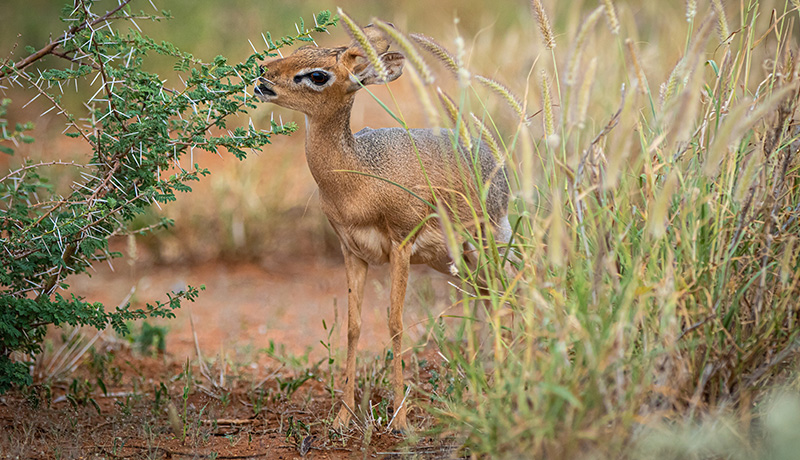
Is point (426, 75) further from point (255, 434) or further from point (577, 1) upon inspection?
point (255, 434)

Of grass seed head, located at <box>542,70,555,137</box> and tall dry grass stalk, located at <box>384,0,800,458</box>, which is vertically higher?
grass seed head, located at <box>542,70,555,137</box>

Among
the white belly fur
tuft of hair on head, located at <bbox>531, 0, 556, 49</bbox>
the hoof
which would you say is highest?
tuft of hair on head, located at <bbox>531, 0, 556, 49</bbox>

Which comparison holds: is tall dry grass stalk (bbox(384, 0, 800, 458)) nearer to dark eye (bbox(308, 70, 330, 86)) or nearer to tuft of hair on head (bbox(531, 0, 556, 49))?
tuft of hair on head (bbox(531, 0, 556, 49))

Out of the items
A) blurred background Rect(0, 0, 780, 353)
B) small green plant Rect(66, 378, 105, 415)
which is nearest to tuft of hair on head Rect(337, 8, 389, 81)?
blurred background Rect(0, 0, 780, 353)

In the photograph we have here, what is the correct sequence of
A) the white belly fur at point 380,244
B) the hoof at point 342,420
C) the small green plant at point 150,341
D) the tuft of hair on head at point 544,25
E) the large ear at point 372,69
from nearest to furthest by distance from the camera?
the tuft of hair on head at point 544,25
the hoof at point 342,420
the large ear at point 372,69
the white belly fur at point 380,244
the small green plant at point 150,341

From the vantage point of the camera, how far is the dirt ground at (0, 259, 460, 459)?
10.6 ft

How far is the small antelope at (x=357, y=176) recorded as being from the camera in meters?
3.66

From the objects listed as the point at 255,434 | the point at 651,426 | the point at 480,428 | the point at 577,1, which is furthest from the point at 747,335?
the point at 255,434

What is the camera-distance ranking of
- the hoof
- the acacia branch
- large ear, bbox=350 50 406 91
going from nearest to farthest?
the acacia branch < the hoof < large ear, bbox=350 50 406 91

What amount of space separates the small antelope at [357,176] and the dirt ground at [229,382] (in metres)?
0.30

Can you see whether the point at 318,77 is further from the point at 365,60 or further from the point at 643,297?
the point at 643,297

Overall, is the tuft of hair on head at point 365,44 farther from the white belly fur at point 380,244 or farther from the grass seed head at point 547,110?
the white belly fur at point 380,244

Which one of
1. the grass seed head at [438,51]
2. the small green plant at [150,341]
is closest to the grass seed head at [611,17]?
the grass seed head at [438,51]

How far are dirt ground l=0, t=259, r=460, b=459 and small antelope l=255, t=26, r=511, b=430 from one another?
297 millimetres
